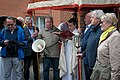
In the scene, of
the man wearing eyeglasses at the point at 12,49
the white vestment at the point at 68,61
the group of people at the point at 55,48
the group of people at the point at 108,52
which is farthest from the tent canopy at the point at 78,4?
the group of people at the point at 108,52

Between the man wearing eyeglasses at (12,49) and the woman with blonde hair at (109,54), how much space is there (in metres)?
2.82

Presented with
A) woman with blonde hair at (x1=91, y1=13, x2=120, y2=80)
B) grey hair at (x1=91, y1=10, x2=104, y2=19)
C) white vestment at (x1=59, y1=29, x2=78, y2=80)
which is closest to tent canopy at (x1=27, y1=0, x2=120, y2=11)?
grey hair at (x1=91, y1=10, x2=104, y2=19)

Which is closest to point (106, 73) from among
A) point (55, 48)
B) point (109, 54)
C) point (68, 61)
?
point (109, 54)

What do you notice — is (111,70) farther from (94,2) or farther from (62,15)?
(62,15)

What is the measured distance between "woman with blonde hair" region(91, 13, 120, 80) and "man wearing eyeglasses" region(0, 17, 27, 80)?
282cm

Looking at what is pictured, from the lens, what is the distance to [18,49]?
7.43 m

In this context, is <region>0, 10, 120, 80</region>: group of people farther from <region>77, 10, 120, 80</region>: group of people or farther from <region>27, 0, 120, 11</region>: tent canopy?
<region>27, 0, 120, 11</region>: tent canopy

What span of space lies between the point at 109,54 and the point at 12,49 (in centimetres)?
328

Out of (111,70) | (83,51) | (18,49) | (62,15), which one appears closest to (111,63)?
(111,70)

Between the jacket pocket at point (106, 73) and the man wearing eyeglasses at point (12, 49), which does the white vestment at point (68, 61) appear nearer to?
the man wearing eyeglasses at point (12, 49)

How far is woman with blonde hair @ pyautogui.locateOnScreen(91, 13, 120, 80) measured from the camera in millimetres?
4668

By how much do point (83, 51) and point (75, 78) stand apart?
37.3 inches

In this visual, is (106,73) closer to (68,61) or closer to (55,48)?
(68,61)

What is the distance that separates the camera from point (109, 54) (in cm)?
479
